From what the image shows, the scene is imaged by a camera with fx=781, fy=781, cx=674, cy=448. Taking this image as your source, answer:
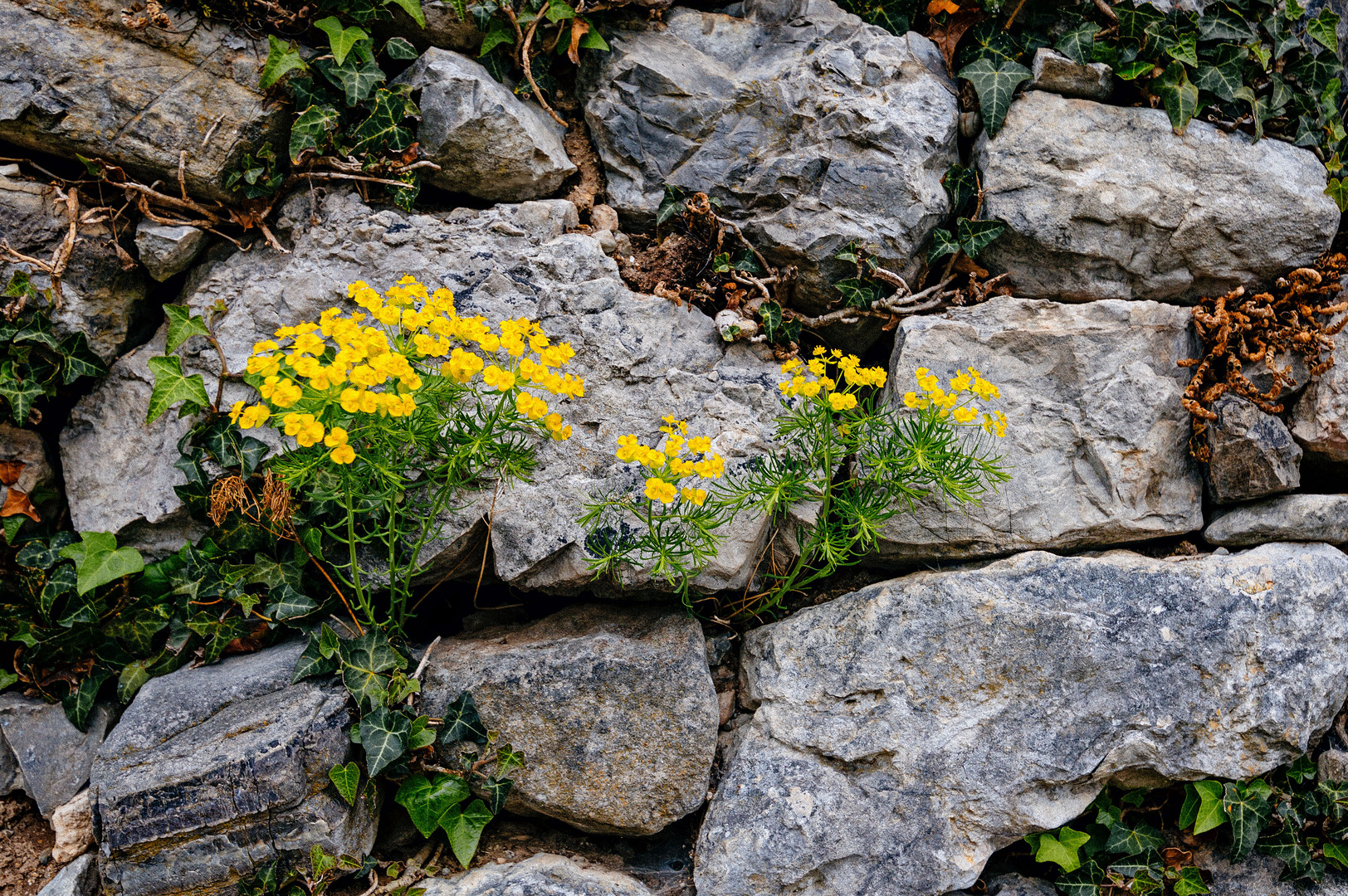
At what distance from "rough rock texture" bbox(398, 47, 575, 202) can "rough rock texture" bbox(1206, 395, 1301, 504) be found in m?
2.98

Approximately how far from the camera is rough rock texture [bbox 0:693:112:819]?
3074 millimetres

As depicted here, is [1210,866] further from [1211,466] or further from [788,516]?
[788,516]

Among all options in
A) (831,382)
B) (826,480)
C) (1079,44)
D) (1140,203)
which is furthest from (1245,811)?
(1079,44)

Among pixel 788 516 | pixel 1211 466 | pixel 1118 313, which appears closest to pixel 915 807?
pixel 788 516

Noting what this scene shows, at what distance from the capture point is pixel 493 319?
3.24 metres

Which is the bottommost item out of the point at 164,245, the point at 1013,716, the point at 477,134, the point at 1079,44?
the point at 1013,716

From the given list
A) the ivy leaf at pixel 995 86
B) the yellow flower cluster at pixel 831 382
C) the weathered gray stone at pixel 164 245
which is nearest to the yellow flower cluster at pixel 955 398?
the yellow flower cluster at pixel 831 382

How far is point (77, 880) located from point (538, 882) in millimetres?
1700

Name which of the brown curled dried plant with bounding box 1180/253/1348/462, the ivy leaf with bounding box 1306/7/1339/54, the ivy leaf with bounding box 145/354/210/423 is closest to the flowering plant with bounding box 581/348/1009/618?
the brown curled dried plant with bounding box 1180/253/1348/462

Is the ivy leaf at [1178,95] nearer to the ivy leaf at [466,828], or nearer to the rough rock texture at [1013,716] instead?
the rough rock texture at [1013,716]

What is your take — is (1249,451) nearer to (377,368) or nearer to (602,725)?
(602,725)

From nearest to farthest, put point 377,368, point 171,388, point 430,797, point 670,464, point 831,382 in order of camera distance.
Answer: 1. point 377,368
2. point 670,464
3. point 831,382
4. point 430,797
5. point 171,388

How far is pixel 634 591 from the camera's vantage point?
3115 millimetres

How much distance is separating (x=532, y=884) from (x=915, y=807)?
4.67 ft
